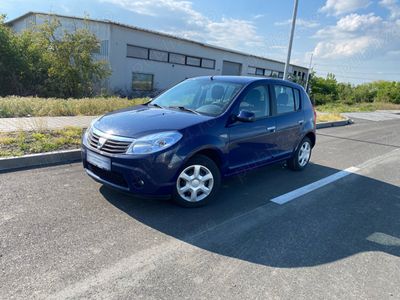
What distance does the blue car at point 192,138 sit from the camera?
354 centimetres

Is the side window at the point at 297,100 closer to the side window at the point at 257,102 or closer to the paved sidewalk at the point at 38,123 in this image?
the side window at the point at 257,102

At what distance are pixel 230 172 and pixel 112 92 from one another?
16.2 m

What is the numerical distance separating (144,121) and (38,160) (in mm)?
2422

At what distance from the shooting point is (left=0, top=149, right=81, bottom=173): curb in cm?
481

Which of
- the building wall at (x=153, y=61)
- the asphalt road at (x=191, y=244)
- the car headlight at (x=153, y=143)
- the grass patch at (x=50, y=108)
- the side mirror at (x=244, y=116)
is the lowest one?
the asphalt road at (x=191, y=244)

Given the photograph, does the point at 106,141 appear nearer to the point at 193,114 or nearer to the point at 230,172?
the point at 193,114

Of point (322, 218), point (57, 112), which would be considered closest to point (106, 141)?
point (322, 218)

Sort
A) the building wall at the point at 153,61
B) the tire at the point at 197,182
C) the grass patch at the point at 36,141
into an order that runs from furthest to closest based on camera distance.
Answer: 1. the building wall at the point at 153,61
2. the grass patch at the point at 36,141
3. the tire at the point at 197,182

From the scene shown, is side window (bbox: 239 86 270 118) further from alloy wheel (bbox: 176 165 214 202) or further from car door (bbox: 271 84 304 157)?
alloy wheel (bbox: 176 165 214 202)

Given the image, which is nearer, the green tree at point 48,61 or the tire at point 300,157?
the tire at point 300,157

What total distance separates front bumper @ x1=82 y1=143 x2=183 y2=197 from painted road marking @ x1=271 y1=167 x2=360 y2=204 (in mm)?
1751

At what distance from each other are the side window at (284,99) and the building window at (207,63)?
68.4 feet

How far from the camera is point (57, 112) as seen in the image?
30.3ft

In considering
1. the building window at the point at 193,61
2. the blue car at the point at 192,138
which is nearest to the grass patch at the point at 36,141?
the blue car at the point at 192,138
